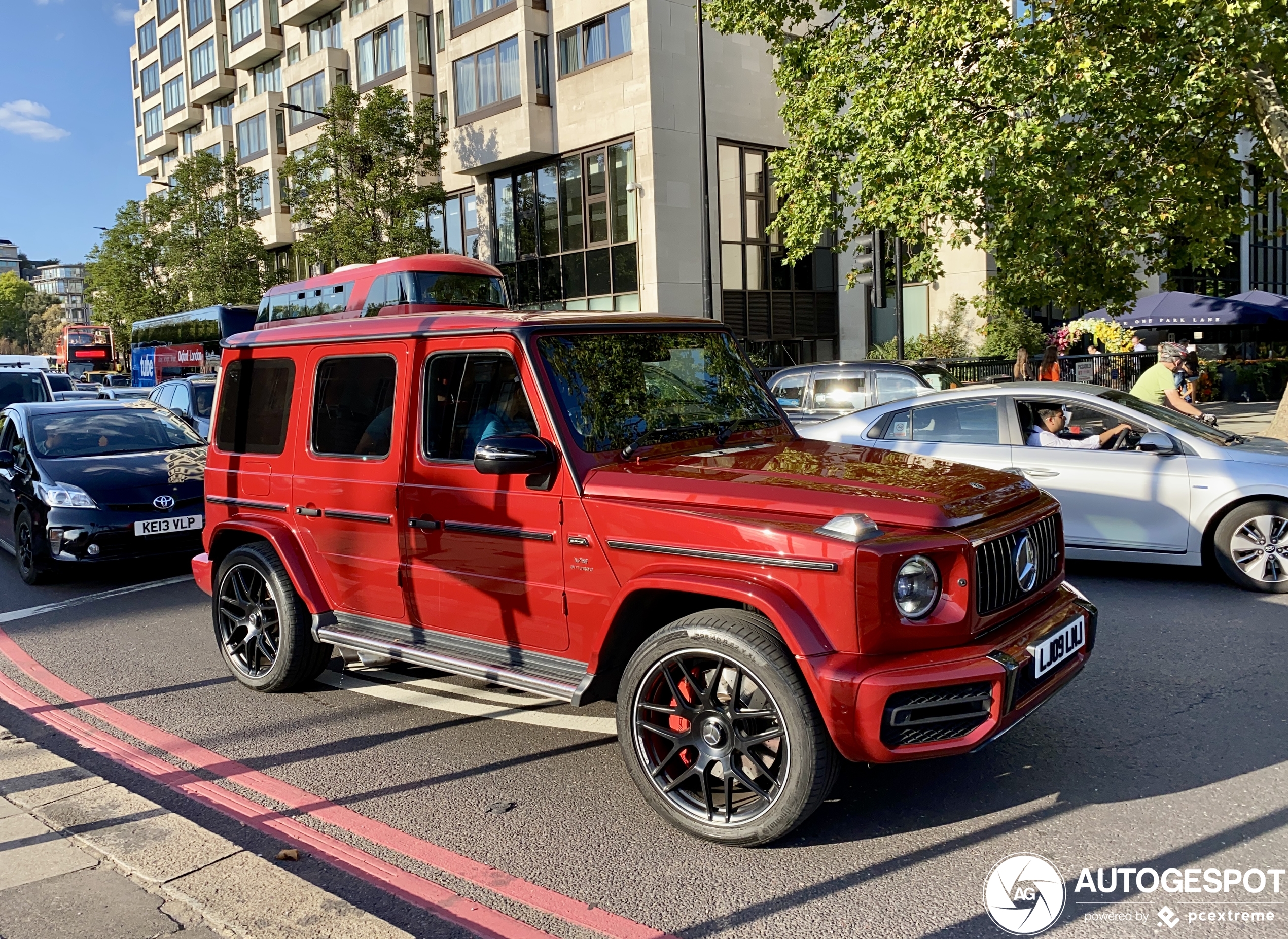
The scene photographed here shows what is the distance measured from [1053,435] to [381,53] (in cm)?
3545

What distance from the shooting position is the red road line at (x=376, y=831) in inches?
129

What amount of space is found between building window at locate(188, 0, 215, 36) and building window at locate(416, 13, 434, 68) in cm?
2444

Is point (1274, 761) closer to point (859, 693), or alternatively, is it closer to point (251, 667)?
point (859, 693)

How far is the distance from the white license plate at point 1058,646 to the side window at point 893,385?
8.62m

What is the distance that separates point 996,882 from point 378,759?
2.78 meters

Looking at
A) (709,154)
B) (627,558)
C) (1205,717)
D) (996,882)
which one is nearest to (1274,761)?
(1205,717)

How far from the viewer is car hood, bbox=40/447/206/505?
9094mm

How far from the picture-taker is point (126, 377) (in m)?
40.9

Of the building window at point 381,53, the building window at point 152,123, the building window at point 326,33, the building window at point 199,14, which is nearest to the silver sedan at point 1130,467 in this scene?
the building window at point 381,53

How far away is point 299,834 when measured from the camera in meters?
3.98

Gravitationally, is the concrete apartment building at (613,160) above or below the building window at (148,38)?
below

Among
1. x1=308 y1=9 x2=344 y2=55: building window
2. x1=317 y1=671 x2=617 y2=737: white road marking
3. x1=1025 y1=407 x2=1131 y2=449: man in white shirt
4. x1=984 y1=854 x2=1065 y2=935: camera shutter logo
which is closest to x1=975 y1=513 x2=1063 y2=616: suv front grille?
x1=984 y1=854 x2=1065 y2=935: camera shutter logo

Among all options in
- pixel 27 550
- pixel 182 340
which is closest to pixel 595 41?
pixel 182 340

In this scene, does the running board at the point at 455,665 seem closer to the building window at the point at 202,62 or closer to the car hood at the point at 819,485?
the car hood at the point at 819,485
